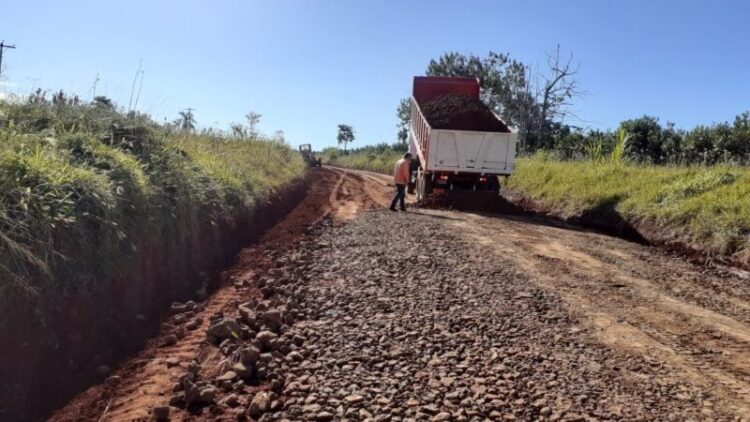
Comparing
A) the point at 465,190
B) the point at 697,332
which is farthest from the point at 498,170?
the point at 697,332

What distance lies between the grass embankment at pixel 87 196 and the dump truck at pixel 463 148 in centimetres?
655

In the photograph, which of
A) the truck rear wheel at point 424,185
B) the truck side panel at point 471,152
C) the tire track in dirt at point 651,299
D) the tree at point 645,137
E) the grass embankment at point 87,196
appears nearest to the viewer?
the grass embankment at point 87,196

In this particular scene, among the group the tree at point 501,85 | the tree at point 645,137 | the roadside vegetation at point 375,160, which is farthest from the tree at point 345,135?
the tree at point 645,137

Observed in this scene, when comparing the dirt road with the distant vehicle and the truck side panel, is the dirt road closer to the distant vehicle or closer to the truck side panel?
the truck side panel

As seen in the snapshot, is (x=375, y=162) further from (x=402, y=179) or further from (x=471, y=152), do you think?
(x=402, y=179)

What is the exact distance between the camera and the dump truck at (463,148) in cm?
1424

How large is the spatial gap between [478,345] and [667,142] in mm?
20789

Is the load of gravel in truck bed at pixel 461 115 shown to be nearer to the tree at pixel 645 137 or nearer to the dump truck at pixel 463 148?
the dump truck at pixel 463 148

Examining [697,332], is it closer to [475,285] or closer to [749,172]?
[475,285]

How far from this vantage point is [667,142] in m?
21.8

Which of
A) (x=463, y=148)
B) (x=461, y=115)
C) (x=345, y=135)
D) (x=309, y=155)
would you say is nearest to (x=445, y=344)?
(x=463, y=148)

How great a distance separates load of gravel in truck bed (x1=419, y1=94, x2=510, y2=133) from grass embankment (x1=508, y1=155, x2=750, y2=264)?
10.0ft

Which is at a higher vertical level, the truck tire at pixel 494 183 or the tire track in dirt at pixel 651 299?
the truck tire at pixel 494 183

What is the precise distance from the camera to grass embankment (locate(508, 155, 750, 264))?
937 cm
